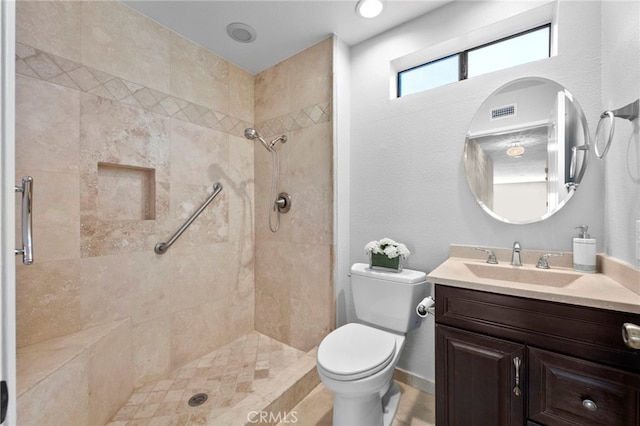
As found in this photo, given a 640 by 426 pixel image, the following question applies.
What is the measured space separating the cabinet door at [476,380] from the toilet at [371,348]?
268 millimetres

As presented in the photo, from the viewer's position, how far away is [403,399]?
5.30 ft

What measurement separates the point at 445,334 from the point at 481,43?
5.52ft

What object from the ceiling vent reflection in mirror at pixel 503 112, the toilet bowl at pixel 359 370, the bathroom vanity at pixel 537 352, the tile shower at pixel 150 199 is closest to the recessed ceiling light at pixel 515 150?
the ceiling vent reflection in mirror at pixel 503 112

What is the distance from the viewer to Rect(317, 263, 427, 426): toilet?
1.20m

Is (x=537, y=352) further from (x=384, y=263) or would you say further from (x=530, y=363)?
(x=384, y=263)

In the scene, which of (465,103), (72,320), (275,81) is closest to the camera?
(72,320)

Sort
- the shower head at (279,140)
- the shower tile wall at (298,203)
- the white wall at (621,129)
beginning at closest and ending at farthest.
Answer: the white wall at (621,129), the shower tile wall at (298,203), the shower head at (279,140)

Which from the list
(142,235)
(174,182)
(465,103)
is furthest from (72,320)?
(465,103)

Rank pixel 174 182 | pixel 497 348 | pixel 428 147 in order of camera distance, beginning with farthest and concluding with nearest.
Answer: pixel 174 182 < pixel 428 147 < pixel 497 348

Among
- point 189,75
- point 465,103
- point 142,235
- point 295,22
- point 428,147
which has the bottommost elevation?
point 142,235

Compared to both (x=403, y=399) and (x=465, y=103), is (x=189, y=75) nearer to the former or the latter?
(x=465, y=103)

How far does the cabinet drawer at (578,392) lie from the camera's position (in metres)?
0.80

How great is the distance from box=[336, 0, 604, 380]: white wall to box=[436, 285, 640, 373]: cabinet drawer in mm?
557

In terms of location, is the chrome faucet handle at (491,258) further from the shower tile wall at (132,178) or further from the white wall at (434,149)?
the shower tile wall at (132,178)
